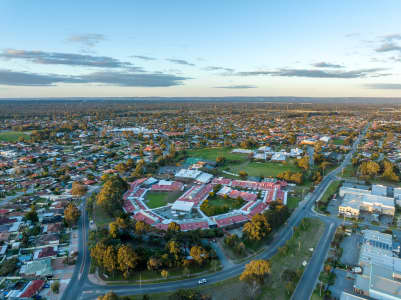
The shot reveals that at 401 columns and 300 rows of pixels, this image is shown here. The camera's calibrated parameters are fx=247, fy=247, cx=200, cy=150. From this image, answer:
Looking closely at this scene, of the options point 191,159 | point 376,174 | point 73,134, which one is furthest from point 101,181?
point 73,134

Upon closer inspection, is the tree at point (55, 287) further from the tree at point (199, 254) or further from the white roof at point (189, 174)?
the white roof at point (189, 174)

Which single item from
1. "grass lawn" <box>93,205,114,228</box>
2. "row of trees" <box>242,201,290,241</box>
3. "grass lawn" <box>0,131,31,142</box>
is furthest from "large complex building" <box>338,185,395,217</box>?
"grass lawn" <box>0,131,31,142</box>

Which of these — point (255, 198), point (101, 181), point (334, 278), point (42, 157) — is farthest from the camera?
point (42, 157)

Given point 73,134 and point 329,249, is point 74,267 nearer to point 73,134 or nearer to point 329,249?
point 329,249

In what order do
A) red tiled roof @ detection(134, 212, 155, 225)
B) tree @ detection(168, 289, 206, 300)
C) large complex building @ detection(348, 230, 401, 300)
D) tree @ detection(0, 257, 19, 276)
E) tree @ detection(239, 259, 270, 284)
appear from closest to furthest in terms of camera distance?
tree @ detection(168, 289, 206, 300) → large complex building @ detection(348, 230, 401, 300) → tree @ detection(239, 259, 270, 284) → tree @ detection(0, 257, 19, 276) → red tiled roof @ detection(134, 212, 155, 225)

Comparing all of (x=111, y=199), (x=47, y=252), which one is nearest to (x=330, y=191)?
(x=111, y=199)

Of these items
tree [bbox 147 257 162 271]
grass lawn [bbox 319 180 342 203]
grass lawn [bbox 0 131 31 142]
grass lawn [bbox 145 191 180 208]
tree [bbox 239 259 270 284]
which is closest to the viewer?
tree [bbox 239 259 270 284]

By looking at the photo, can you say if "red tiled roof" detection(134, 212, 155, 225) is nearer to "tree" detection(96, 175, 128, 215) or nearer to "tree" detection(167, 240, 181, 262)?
"tree" detection(96, 175, 128, 215)

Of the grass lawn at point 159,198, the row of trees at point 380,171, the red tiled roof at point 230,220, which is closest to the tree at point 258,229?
the red tiled roof at point 230,220
